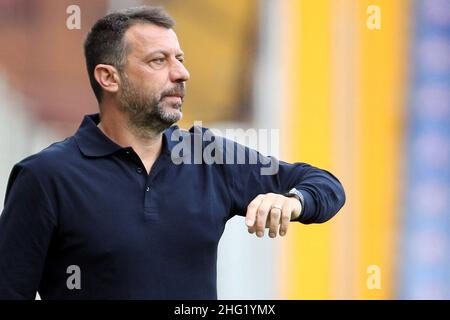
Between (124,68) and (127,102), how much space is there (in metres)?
0.08

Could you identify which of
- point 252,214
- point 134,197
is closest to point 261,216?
point 252,214

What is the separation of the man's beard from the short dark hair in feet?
0.30

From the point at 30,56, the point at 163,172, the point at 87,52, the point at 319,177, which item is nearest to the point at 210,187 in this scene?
the point at 163,172

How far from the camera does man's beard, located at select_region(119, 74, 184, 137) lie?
2.01 meters

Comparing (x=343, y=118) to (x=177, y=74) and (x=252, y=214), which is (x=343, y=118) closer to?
(x=177, y=74)

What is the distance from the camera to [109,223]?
1.86m

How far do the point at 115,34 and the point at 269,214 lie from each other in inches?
27.2

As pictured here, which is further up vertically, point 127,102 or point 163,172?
point 127,102

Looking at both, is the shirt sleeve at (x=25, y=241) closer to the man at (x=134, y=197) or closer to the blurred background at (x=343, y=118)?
the man at (x=134, y=197)

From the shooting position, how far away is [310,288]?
12.0ft

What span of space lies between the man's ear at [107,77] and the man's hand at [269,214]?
553 millimetres

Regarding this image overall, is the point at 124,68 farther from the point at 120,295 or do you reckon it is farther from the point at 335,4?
the point at 335,4

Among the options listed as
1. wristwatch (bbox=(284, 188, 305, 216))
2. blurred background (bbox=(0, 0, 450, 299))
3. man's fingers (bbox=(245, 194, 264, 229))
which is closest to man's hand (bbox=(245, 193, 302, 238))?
man's fingers (bbox=(245, 194, 264, 229))

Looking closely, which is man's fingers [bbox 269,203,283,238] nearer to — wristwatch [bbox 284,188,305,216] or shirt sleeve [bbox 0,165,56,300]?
wristwatch [bbox 284,188,305,216]
